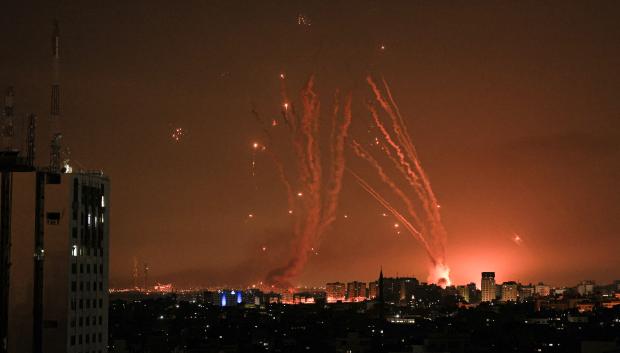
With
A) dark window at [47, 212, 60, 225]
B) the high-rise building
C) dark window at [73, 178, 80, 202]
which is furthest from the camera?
dark window at [73, 178, 80, 202]

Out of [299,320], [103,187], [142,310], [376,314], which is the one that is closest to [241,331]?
[299,320]

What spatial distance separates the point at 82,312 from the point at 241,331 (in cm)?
7063

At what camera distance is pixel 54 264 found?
31.5m

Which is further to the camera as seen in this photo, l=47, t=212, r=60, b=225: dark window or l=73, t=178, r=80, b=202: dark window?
l=73, t=178, r=80, b=202: dark window

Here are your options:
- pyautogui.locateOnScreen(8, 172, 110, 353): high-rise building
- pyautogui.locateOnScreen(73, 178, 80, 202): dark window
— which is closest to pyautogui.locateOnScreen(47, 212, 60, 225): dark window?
pyautogui.locateOnScreen(8, 172, 110, 353): high-rise building

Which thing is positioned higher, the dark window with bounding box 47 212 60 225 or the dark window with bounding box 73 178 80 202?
the dark window with bounding box 73 178 80 202

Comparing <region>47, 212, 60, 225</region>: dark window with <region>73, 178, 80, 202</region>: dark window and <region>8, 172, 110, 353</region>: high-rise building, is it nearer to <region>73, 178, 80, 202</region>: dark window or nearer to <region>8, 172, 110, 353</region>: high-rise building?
<region>8, 172, 110, 353</region>: high-rise building

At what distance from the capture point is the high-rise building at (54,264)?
30.9 meters

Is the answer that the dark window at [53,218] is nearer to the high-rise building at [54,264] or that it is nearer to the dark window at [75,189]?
the high-rise building at [54,264]

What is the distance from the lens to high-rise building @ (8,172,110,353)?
30938 millimetres

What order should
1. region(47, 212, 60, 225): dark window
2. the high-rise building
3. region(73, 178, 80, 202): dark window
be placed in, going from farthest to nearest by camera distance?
region(73, 178, 80, 202): dark window
region(47, 212, 60, 225): dark window
the high-rise building

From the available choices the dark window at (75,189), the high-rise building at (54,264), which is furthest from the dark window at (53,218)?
the dark window at (75,189)

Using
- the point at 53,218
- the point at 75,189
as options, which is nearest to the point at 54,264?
the point at 53,218

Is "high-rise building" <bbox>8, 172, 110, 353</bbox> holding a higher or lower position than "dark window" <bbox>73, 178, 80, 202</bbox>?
lower
